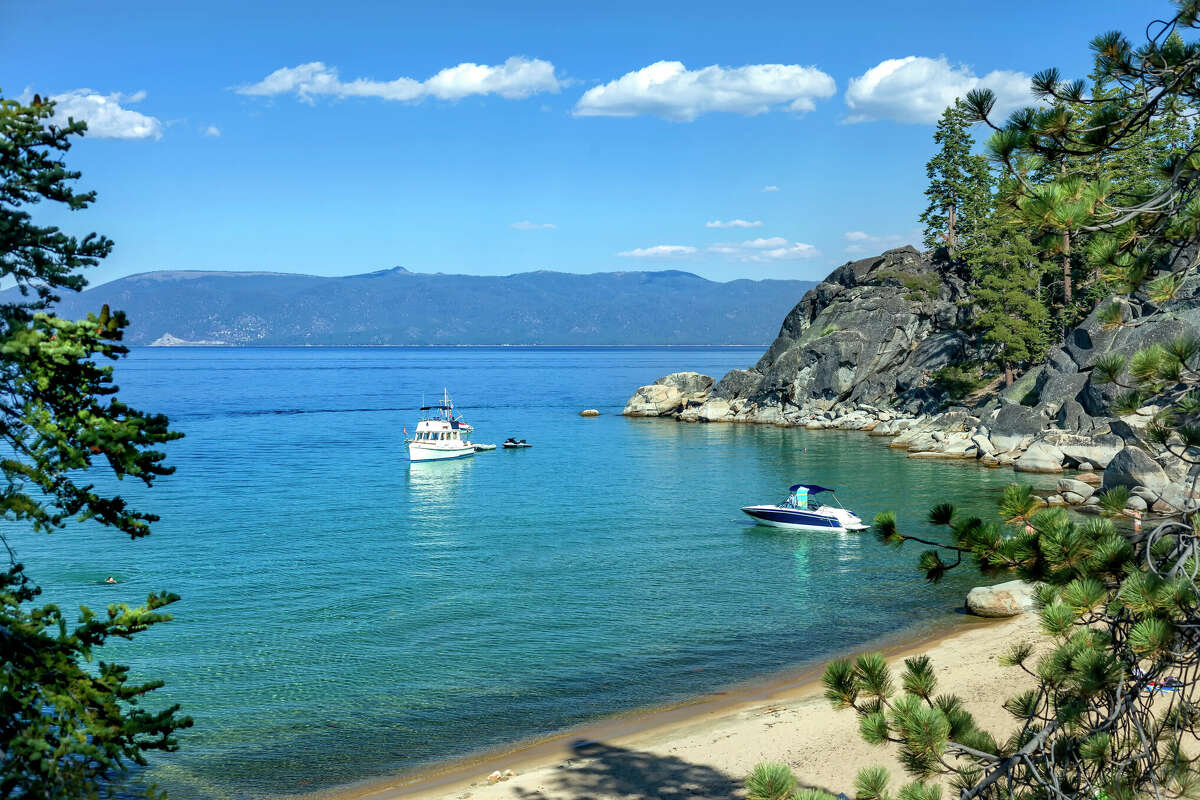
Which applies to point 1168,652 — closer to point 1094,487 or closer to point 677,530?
point 677,530

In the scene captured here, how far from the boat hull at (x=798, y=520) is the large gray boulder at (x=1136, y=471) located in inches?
461

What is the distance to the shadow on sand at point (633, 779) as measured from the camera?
18.2 meters

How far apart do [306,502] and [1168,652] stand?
52.7 metres

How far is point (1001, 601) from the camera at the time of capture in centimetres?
3006

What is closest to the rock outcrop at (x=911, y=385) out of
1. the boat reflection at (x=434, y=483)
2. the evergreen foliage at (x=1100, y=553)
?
the boat reflection at (x=434, y=483)

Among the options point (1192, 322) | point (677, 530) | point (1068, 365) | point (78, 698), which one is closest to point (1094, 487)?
point (1192, 322)

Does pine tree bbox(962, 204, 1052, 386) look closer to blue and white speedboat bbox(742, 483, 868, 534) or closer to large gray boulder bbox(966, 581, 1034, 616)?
blue and white speedboat bbox(742, 483, 868, 534)

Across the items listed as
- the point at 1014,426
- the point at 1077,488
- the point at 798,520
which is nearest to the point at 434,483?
the point at 798,520

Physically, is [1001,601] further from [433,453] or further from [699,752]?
[433,453]

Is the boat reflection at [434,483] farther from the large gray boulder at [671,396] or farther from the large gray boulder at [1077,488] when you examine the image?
the large gray boulder at [671,396]

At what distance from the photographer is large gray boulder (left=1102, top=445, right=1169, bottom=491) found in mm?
42625

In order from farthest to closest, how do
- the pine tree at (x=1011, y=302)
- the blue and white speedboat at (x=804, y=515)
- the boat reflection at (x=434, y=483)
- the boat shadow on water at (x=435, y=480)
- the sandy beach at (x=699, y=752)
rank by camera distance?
1. the pine tree at (x=1011, y=302)
2. the boat shadow on water at (x=435, y=480)
3. the boat reflection at (x=434, y=483)
4. the blue and white speedboat at (x=804, y=515)
5. the sandy beach at (x=699, y=752)

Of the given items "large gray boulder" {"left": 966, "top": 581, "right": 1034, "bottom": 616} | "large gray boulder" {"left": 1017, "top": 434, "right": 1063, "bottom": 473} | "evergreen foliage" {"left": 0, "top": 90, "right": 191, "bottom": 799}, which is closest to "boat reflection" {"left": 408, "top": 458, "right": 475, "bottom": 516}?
"large gray boulder" {"left": 966, "top": 581, "right": 1034, "bottom": 616}

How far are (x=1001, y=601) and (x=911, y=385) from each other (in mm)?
59015
